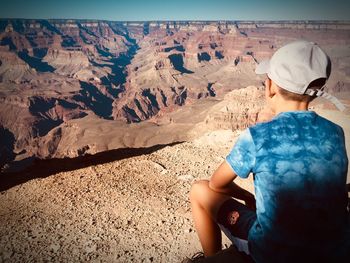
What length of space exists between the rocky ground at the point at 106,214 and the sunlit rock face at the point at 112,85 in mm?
34247

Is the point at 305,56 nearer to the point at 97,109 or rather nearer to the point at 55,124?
the point at 55,124

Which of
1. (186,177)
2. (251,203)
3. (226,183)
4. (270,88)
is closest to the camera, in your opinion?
(270,88)

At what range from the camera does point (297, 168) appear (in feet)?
5.57

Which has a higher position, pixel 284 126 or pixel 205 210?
pixel 284 126

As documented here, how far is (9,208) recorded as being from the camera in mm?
5457

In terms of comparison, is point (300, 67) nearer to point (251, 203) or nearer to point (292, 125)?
point (292, 125)

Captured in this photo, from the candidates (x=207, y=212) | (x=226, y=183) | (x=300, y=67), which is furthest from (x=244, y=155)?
(x=207, y=212)

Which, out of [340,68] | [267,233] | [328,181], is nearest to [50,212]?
[267,233]

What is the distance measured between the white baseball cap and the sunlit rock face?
39.3 m

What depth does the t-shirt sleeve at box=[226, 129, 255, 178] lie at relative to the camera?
5.98 feet

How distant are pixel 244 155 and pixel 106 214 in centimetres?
399

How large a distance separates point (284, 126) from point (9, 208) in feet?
18.0

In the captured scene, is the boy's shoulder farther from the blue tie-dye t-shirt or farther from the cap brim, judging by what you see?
the cap brim

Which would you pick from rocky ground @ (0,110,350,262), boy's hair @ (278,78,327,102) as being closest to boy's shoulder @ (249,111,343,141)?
boy's hair @ (278,78,327,102)
